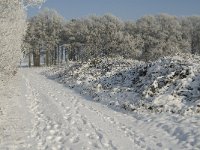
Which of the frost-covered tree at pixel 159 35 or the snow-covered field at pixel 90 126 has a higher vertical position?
the frost-covered tree at pixel 159 35

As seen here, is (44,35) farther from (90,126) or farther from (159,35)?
(90,126)

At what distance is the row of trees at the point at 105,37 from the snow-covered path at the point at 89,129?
62.1 meters

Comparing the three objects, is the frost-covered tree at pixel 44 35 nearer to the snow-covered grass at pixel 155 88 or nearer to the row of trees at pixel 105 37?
the row of trees at pixel 105 37

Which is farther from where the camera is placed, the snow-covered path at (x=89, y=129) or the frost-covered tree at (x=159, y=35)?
the frost-covered tree at (x=159, y=35)

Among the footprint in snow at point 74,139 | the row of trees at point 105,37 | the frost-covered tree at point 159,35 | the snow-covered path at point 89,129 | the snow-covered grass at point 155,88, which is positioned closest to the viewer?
the snow-covered path at point 89,129

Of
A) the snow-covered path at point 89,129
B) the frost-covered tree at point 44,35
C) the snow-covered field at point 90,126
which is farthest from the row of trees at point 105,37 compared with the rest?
the snow-covered path at point 89,129

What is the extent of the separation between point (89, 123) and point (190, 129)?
463 centimetres

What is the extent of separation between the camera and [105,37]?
89.0 m

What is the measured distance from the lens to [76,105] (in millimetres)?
23047

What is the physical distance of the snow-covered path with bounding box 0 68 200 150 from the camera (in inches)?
547

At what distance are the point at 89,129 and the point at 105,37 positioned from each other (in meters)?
73.4

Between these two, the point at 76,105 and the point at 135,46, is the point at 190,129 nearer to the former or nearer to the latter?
the point at 76,105

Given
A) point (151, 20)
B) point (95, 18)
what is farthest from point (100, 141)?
point (95, 18)

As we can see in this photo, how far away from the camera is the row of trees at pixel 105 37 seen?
84.9 metres
